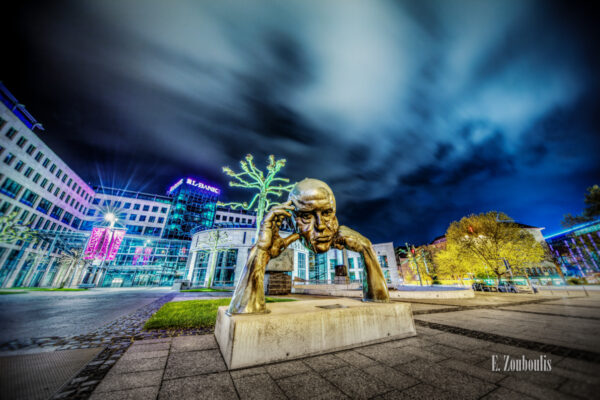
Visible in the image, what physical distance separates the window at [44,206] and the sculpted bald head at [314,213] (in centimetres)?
4799

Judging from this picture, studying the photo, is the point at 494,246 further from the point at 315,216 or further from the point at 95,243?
the point at 95,243

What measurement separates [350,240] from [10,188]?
45086mm

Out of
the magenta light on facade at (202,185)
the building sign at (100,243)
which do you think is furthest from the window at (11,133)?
the magenta light on facade at (202,185)

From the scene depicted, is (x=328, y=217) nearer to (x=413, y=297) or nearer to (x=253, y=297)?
(x=253, y=297)

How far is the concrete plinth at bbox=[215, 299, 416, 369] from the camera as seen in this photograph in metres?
2.53

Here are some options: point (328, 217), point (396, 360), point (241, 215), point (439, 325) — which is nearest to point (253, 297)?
point (328, 217)

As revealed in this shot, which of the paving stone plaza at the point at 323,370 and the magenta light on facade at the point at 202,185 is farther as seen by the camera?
the magenta light on facade at the point at 202,185

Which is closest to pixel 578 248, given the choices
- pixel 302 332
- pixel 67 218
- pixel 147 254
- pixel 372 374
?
pixel 372 374

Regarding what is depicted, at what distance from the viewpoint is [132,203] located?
157 feet

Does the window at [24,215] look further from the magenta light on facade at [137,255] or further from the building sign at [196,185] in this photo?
the building sign at [196,185]

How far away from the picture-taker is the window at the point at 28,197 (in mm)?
28000

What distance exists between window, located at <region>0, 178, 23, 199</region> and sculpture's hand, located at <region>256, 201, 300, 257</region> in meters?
42.4

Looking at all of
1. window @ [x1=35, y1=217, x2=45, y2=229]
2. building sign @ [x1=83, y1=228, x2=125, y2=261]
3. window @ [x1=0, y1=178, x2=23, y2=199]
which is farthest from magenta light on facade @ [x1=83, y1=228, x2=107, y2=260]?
window @ [x1=35, y1=217, x2=45, y2=229]

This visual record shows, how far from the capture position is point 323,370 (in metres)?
2.42
